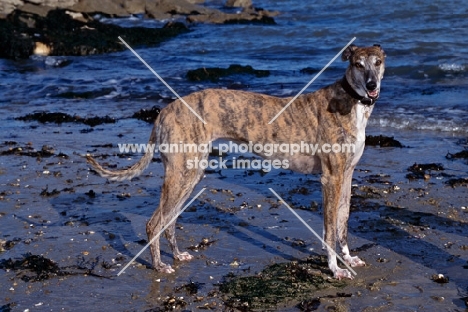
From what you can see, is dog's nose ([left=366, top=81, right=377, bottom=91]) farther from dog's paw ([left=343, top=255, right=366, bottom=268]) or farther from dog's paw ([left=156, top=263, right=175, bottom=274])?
dog's paw ([left=156, top=263, right=175, bottom=274])

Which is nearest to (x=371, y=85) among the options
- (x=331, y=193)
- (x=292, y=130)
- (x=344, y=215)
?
(x=292, y=130)

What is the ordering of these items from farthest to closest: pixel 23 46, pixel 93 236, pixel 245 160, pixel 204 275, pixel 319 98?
pixel 23 46 → pixel 245 160 → pixel 93 236 → pixel 319 98 → pixel 204 275

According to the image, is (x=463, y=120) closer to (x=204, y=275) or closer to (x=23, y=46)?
(x=204, y=275)

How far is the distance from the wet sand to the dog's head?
1.57 m

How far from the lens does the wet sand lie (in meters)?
5.41

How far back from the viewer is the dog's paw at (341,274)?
19.2 ft

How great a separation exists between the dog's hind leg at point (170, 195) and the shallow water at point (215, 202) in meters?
0.21

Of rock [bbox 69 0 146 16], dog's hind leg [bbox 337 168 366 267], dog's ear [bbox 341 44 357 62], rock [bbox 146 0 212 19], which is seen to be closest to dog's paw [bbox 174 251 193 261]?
dog's hind leg [bbox 337 168 366 267]

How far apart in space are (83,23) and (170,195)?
22.8 metres

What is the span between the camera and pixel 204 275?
592cm

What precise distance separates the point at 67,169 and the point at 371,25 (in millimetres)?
20371

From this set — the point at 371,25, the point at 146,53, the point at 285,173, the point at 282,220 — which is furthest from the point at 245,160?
the point at 371,25

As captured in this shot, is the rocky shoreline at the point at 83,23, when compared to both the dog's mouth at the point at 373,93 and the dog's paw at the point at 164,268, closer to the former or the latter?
the dog's paw at the point at 164,268

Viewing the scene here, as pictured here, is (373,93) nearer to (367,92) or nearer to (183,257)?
(367,92)
